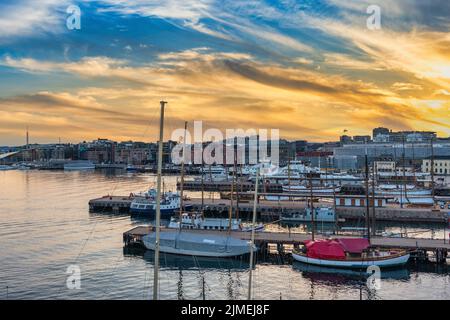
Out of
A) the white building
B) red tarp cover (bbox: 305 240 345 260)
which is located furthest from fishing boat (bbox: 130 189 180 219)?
the white building

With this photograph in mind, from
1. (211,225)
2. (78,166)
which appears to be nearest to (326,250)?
(211,225)

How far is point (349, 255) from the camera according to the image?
895 inches

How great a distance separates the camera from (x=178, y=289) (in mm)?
19562

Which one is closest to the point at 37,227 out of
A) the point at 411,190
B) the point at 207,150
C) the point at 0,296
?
the point at 0,296

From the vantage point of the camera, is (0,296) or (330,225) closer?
(0,296)

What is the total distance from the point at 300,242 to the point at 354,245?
3.55m

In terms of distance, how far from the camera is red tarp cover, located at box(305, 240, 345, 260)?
2258 cm

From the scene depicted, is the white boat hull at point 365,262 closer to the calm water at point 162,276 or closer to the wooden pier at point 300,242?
the calm water at point 162,276

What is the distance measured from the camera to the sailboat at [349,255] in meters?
22.3

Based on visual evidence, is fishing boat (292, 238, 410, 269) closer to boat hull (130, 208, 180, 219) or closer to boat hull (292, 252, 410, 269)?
boat hull (292, 252, 410, 269)
